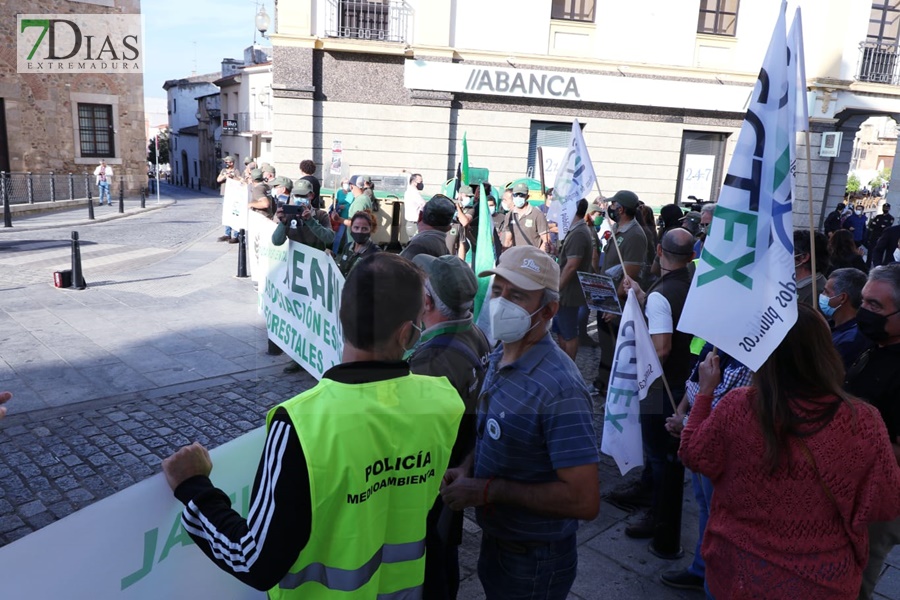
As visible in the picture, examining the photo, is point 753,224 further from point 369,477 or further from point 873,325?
point 369,477

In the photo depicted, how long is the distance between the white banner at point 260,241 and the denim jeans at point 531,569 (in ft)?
13.4

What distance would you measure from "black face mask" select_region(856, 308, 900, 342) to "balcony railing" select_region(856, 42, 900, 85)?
20.5m

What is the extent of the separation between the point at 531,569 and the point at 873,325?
70.8 inches

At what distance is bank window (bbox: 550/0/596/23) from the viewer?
58.2ft

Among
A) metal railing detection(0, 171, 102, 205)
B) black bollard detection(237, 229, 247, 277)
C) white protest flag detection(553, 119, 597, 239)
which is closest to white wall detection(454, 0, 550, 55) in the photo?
black bollard detection(237, 229, 247, 277)

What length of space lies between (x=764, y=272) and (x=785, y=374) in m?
0.43

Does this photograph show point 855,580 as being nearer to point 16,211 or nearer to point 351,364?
point 351,364

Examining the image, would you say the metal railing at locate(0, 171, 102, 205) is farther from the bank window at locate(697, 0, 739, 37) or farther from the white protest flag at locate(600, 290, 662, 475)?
the white protest flag at locate(600, 290, 662, 475)

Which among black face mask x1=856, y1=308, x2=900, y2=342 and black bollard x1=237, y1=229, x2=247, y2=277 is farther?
black bollard x1=237, y1=229, x2=247, y2=277

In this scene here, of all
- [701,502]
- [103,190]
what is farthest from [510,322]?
[103,190]

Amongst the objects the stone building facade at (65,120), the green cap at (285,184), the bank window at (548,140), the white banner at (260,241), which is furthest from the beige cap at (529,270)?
the bank window at (548,140)

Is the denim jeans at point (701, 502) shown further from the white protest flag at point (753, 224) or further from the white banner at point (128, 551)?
the white banner at point (128, 551)

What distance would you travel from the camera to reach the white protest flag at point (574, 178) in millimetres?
5691

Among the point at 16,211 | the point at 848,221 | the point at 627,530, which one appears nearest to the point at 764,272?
the point at 627,530
